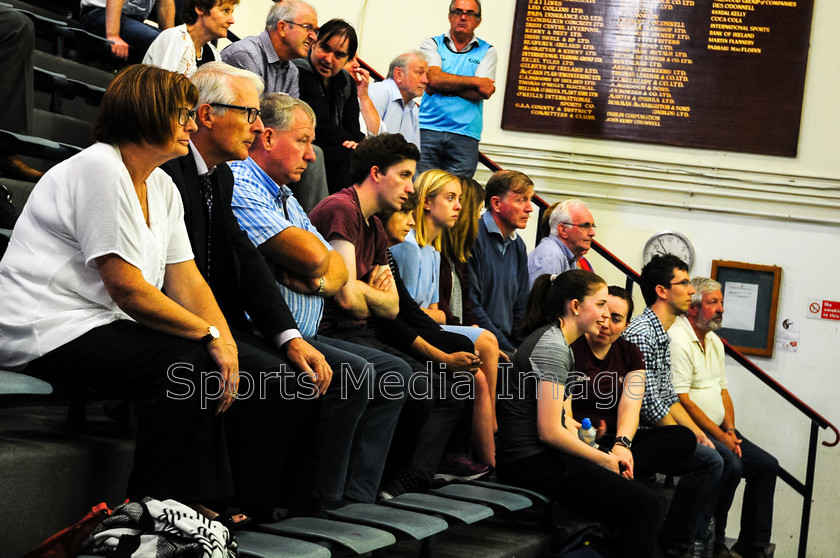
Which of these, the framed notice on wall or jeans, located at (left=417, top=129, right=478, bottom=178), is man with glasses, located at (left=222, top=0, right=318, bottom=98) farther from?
the framed notice on wall

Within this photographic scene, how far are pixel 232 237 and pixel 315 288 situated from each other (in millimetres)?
379

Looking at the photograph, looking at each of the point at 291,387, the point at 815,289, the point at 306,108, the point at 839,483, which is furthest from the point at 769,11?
the point at 291,387

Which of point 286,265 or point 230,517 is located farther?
point 286,265

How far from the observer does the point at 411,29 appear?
7.46 metres

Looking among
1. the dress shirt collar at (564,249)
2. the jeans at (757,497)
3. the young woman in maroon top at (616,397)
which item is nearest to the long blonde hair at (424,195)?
the young woman in maroon top at (616,397)

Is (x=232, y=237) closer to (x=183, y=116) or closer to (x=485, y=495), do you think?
(x=183, y=116)

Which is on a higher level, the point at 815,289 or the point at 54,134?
the point at 54,134

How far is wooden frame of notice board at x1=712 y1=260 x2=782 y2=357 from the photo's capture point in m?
6.94

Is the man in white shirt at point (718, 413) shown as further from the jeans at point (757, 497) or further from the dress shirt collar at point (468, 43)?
the dress shirt collar at point (468, 43)

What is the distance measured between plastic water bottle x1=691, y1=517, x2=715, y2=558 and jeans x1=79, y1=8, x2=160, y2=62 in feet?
11.5

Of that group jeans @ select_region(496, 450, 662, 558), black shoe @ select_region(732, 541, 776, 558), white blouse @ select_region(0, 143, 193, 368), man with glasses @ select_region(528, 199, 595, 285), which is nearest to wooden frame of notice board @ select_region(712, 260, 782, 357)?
black shoe @ select_region(732, 541, 776, 558)

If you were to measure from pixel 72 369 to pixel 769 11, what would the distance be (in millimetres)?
6120

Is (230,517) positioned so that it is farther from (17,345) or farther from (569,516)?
(569,516)

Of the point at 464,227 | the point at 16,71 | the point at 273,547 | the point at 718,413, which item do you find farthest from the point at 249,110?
the point at 718,413
